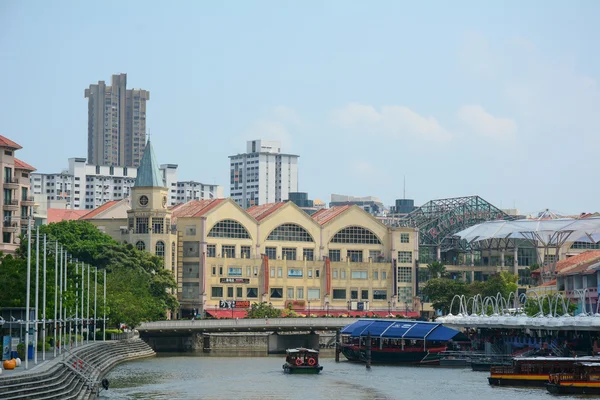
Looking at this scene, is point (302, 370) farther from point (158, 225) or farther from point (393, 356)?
point (158, 225)

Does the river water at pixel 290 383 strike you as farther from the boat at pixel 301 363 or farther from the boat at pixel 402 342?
the boat at pixel 402 342

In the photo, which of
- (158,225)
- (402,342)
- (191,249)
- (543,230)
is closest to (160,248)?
(158,225)

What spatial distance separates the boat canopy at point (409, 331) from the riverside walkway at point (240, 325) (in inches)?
732

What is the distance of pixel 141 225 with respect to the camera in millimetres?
189375

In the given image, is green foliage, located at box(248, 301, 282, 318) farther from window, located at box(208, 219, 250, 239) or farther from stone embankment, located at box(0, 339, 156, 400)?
stone embankment, located at box(0, 339, 156, 400)

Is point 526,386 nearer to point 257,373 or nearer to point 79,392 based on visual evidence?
point 257,373

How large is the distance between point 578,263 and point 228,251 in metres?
58.3

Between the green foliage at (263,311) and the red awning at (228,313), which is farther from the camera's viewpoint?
the red awning at (228,313)

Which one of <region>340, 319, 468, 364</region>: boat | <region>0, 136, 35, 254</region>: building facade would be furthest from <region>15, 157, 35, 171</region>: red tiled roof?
<region>340, 319, 468, 364</region>: boat

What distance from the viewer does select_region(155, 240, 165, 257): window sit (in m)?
188

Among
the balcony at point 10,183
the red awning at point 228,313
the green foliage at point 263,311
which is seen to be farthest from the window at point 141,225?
the balcony at point 10,183

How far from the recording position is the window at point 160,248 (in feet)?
616

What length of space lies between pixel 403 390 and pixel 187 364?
3508cm

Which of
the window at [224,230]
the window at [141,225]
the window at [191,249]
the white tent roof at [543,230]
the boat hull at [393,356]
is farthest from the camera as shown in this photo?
the window at [224,230]
